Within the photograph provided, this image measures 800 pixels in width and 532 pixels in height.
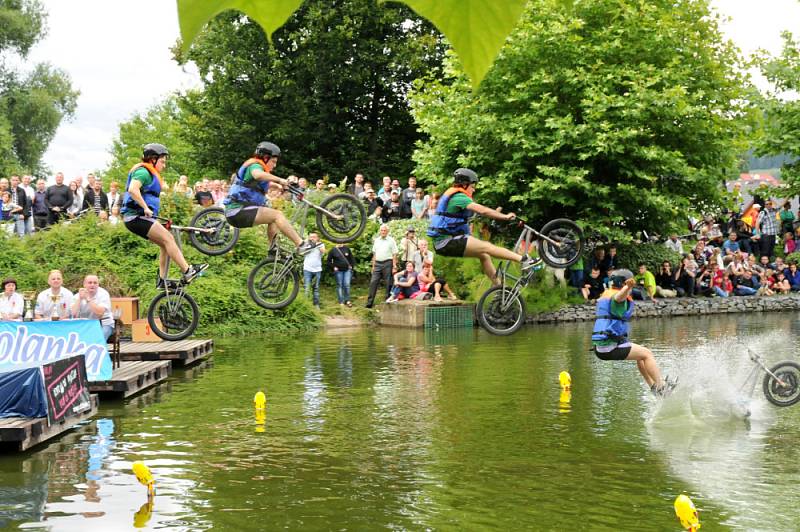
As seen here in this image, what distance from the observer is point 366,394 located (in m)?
19.8

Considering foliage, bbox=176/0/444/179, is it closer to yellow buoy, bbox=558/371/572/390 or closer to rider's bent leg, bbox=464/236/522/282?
yellow buoy, bbox=558/371/572/390

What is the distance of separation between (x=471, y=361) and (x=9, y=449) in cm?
1110

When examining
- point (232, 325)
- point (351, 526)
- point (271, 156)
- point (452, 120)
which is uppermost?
Result: point (452, 120)

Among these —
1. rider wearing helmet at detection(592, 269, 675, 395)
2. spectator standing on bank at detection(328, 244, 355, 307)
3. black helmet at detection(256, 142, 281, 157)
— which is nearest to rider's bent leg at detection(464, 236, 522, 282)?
black helmet at detection(256, 142, 281, 157)

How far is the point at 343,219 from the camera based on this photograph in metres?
13.1

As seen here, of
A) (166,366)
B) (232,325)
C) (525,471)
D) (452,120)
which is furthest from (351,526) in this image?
(452,120)

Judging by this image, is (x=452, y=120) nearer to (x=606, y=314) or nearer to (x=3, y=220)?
(x=3, y=220)

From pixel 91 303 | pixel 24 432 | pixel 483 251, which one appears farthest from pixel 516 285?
pixel 91 303

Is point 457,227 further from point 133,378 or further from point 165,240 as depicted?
point 133,378

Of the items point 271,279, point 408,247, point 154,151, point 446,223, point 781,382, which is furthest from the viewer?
point 408,247

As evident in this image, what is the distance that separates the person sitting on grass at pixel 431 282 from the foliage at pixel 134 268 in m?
3.41

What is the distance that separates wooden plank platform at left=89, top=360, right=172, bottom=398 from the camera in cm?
1995

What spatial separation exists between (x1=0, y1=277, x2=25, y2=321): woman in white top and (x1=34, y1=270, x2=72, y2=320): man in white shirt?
2.34 feet

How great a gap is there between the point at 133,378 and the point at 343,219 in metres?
9.02
